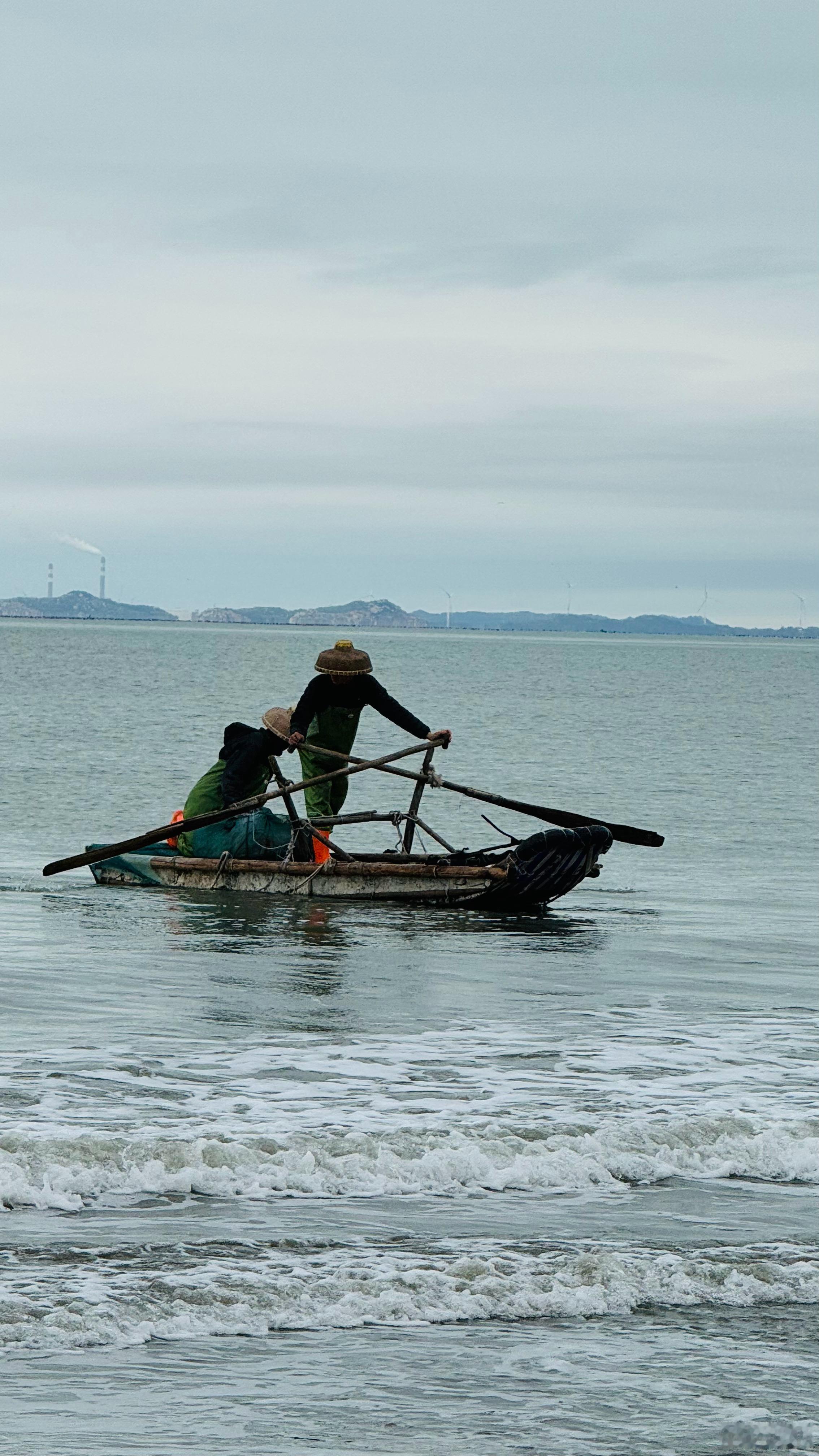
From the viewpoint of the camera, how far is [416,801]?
15.8 m

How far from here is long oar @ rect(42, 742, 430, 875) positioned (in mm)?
15305

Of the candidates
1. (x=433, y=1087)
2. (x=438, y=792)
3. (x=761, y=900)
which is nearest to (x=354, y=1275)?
(x=433, y=1087)

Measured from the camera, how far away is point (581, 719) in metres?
59.8

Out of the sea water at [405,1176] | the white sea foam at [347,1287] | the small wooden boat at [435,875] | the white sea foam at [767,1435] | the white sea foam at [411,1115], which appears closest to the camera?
the white sea foam at [767,1435]

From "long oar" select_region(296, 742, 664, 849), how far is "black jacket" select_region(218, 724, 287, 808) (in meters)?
0.43

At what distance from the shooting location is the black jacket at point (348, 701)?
15.5 meters

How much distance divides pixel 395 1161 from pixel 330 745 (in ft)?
30.7

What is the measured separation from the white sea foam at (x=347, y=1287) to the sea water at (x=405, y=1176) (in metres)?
0.01

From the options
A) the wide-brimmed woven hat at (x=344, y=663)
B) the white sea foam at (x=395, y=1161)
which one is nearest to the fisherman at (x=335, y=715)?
the wide-brimmed woven hat at (x=344, y=663)

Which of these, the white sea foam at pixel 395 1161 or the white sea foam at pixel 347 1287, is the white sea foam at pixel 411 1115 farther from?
the white sea foam at pixel 347 1287

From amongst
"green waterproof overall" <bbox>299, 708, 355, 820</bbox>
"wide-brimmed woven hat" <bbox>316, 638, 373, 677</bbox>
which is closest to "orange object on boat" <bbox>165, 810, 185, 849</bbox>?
"green waterproof overall" <bbox>299, 708, 355, 820</bbox>

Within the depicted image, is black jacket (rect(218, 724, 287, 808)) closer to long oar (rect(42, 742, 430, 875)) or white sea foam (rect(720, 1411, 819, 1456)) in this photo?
long oar (rect(42, 742, 430, 875))

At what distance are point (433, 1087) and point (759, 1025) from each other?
284 centimetres

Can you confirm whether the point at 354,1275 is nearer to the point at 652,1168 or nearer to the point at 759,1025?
the point at 652,1168
